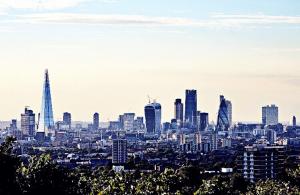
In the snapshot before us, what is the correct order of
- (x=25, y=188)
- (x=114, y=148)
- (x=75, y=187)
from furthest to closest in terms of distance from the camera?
(x=114, y=148), (x=75, y=187), (x=25, y=188)

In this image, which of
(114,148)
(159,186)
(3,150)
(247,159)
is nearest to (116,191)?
(159,186)

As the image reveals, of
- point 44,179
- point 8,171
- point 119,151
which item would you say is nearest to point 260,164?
point 119,151

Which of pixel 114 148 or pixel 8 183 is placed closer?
pixel 8 183

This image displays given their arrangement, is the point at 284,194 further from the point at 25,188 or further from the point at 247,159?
the point at 247,159

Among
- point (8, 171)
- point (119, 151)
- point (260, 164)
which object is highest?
point (8, 171)

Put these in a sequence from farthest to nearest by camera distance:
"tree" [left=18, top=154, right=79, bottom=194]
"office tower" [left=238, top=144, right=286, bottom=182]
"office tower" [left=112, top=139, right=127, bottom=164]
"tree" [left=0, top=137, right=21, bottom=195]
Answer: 1. "office tower" [left=112, top=139, right=127, bottom=164]
2. "office tower" [left=238, top=144, right=286, bottom=182]
3. "tree" [left=18, top=154, right=79, bottom=194]
4. "tree" [left=0, top=137, right=21, bottom=195]

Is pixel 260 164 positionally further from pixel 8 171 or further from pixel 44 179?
pixel 8 171

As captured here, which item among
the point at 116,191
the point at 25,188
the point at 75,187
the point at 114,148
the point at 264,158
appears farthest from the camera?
the point at 114,148

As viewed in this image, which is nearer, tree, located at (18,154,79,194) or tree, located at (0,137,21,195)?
tree, located at (0,137,21,195)

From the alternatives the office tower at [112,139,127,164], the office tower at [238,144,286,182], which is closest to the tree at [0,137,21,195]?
the office tower at [238,144,286,182]

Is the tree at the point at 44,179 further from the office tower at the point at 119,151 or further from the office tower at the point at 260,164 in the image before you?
the office tower at the point at 119,151

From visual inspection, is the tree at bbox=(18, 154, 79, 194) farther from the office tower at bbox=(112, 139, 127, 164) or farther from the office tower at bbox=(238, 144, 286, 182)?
the office tower at bbox=(112, 139, 127, 164)
